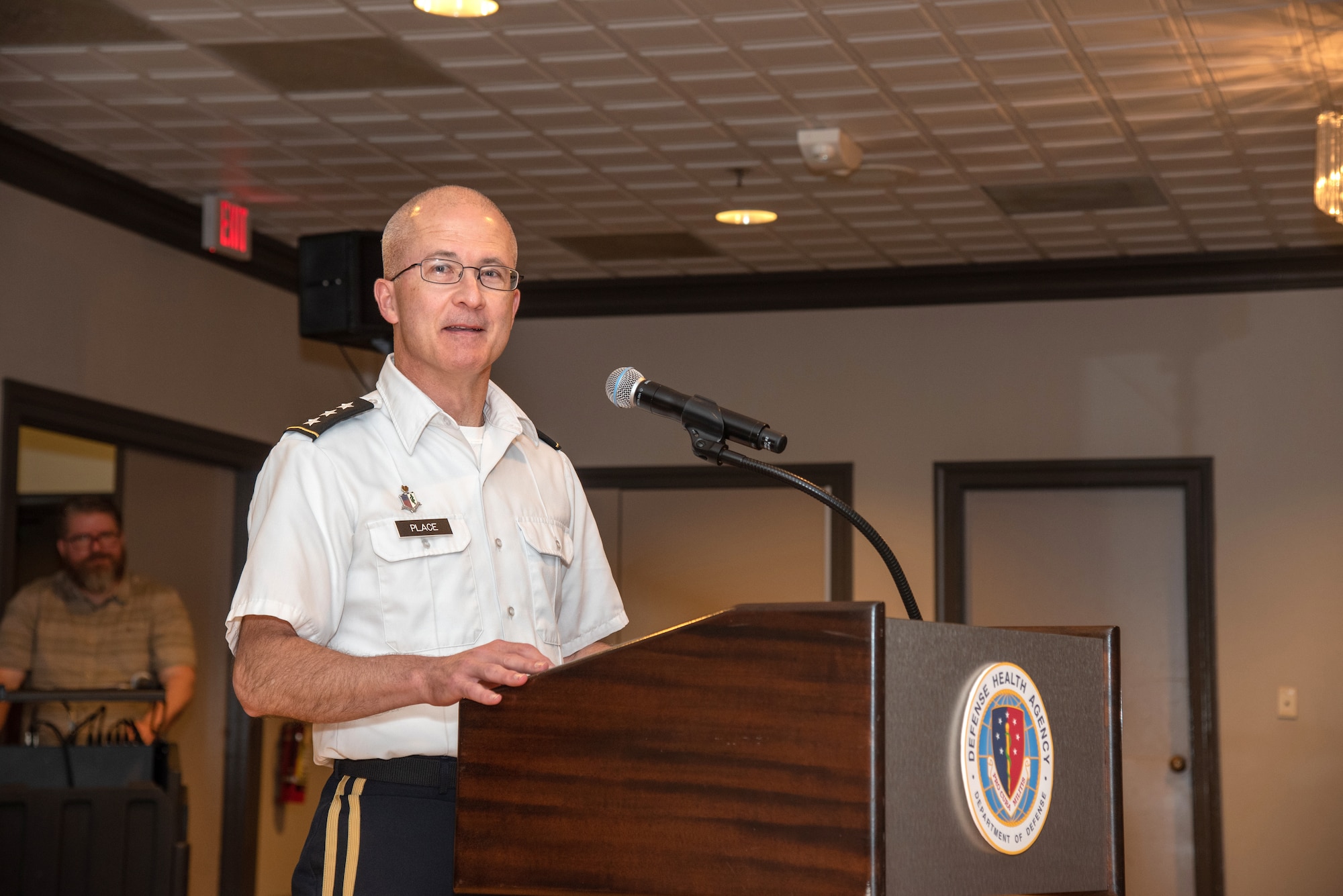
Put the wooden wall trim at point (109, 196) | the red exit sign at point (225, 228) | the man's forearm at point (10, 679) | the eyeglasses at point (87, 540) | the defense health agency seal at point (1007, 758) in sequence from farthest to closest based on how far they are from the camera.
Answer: the red exit sign at point (225, 228), the eyeglasses at point (87, 540), the wooden wall trim at point (109, 196), the man's forearm at point (10, 679), the defense health agency seal at point (1007, 758)

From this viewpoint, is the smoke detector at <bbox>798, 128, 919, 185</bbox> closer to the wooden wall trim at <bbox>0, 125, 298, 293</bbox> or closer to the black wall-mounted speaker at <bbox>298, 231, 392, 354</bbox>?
the black wall-mounted speaker at <bbox>298, 231, 392, 354</bbox>

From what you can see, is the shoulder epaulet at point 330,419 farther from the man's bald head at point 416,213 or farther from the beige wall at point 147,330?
the beige wall at point 147,330

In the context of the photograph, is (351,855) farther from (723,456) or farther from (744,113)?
(744,113)

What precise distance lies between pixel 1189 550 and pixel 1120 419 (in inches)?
22.4

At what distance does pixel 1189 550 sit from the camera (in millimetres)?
5848

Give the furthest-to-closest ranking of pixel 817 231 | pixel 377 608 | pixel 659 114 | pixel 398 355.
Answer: pixel 817 231
pixel 659 114
pixel 398 355
pixel 377 608

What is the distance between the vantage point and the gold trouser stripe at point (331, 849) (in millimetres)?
1545

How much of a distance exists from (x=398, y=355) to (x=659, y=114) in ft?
9.34

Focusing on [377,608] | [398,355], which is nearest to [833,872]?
[377,608]

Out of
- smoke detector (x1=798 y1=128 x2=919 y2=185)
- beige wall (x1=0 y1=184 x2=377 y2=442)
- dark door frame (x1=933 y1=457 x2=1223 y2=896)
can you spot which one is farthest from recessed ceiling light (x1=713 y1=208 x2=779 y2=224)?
beige wall (x1=0 y1=184 x2=377 y2=442)

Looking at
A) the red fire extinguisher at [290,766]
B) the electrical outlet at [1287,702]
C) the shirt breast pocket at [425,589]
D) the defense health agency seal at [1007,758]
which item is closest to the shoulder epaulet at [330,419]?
the shirt breast pocket at [425,589]

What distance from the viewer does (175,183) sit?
511 centimetres

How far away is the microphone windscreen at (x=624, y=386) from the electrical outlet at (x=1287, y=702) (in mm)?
4761

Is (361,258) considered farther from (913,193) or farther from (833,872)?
(833,872)
